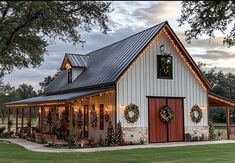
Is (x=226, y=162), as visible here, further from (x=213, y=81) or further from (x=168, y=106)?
(x=213, y=81)

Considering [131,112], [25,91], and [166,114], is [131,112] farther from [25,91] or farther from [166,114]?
[25,91]

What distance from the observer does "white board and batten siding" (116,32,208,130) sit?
69.7 ft

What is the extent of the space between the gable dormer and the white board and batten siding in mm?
7233

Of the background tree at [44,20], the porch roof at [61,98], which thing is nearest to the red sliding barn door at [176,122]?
the porch roof at [61,98]

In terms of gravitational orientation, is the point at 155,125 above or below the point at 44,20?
below

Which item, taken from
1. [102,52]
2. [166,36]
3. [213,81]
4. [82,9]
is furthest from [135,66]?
[213,81]

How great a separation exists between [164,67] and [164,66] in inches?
2.4

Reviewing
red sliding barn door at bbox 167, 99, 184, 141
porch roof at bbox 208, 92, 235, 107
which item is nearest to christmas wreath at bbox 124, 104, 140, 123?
red sliding barn door at bbox 167, 99, 184, 141

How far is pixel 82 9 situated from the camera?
9227 millimetres

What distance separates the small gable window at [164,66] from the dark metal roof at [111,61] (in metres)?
1.43

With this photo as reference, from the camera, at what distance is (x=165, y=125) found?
2236cm

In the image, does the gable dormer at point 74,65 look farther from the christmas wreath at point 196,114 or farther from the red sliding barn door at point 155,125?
the christmas wreath at point 196,114

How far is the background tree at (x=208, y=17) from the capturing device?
26.3 feet

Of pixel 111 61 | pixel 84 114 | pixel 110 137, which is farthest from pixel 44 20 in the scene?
pixel 84 114
